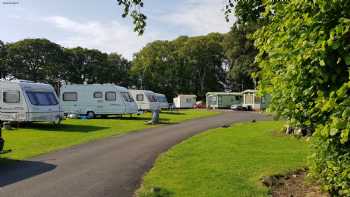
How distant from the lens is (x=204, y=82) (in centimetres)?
9125

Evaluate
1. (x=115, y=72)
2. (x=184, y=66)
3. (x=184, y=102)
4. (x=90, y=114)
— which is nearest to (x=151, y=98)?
(x=90, y=114)

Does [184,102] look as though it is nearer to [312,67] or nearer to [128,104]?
[128,104]

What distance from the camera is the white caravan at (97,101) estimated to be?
111 feet

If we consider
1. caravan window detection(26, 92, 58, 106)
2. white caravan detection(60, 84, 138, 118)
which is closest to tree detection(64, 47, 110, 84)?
white caravan detection(60, 84, 138, 118)

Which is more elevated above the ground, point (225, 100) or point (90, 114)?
point (225, 100)

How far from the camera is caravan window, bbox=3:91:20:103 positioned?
23.7 m

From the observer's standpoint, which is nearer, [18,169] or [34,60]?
[18,169]

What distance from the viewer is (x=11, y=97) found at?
23797 millimetres

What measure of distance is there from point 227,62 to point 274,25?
282ft

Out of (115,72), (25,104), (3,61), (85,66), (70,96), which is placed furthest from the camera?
(115,72)

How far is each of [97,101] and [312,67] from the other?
30.8 meters

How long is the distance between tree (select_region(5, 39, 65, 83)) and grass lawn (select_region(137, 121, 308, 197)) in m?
64.7

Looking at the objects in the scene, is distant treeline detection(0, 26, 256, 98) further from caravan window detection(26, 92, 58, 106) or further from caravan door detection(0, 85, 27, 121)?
caravan door detection(0, 85, 27, 121)

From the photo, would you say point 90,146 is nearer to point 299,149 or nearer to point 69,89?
point 299,149
